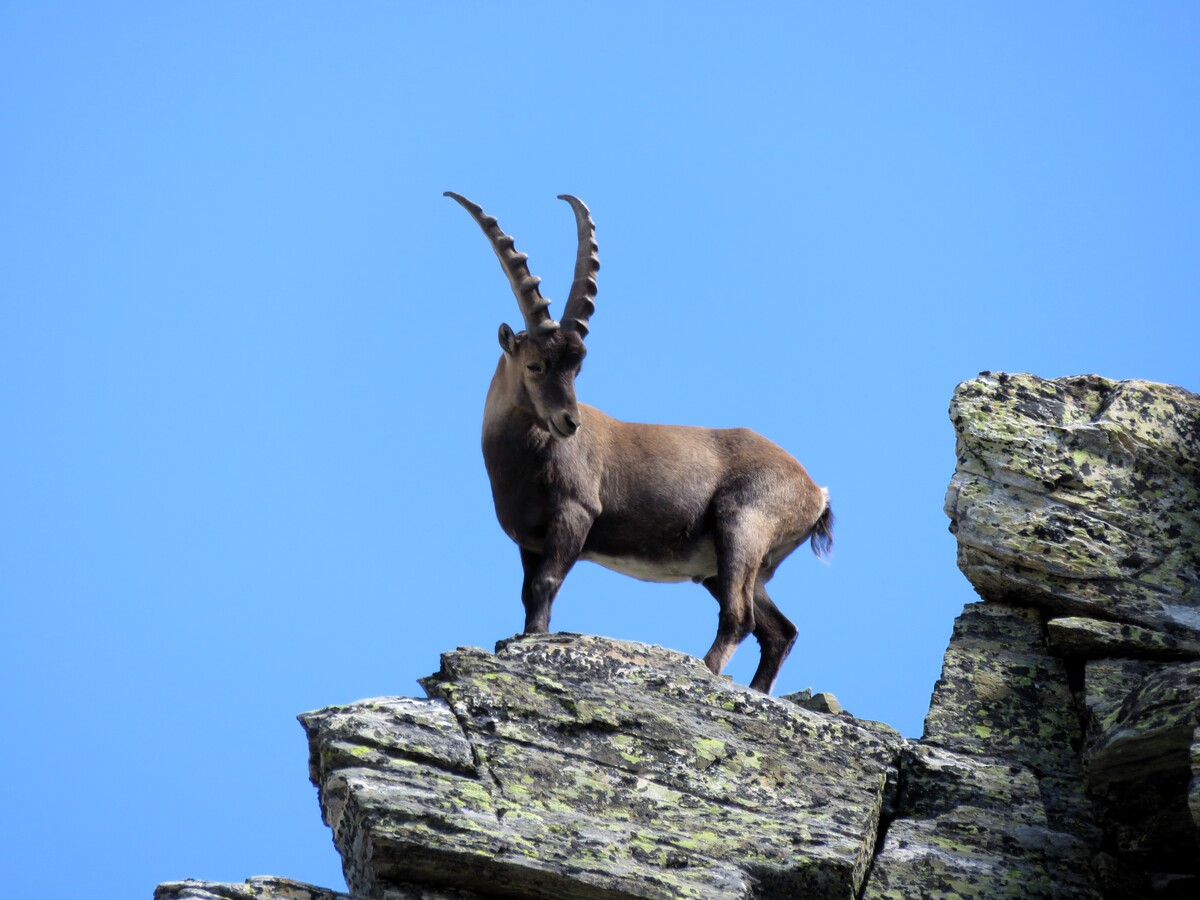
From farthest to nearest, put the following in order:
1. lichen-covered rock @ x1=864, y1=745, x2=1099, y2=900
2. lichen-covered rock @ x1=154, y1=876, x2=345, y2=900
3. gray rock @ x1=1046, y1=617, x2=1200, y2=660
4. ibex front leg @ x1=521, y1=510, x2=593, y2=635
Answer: ibex front leg @ x1=521, y1=510, x2=593, y2=635
gray rock @ x1=1046, y1=617, x2=1200, y2=660
lichen-covered rock @ x1=864, y1=745, x2=1099, y2=900
lichen-covered rock @ x1=154, y1=876, x2=345, y2=900

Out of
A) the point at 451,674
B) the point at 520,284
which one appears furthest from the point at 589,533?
the point at 451,674

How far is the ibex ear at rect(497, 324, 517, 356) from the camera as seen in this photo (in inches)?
423

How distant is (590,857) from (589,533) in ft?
14.0

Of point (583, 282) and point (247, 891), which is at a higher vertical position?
point (583, 282)

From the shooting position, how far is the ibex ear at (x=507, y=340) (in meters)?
10.7

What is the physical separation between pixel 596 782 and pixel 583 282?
14.7ft

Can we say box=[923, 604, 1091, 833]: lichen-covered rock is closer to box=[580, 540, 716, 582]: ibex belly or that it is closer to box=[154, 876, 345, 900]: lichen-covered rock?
box=[580, 540, 716, 582]: ibex belly

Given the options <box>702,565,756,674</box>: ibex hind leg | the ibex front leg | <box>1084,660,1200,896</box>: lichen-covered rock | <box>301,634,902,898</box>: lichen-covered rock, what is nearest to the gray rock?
<box>301,634,902,898</box>: lichen-covered rock

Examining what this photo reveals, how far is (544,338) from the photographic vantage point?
1062 cm

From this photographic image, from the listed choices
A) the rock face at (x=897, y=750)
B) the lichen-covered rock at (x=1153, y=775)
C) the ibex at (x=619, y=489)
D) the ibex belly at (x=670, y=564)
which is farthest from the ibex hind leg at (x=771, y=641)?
the lichen-covered rock at (x=1153, y=775)

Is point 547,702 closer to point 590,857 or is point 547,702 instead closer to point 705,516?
point 590,857

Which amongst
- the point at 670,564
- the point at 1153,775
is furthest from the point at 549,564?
the point at 1153,775

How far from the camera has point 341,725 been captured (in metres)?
7.38

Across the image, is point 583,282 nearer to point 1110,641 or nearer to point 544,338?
point 544,338
